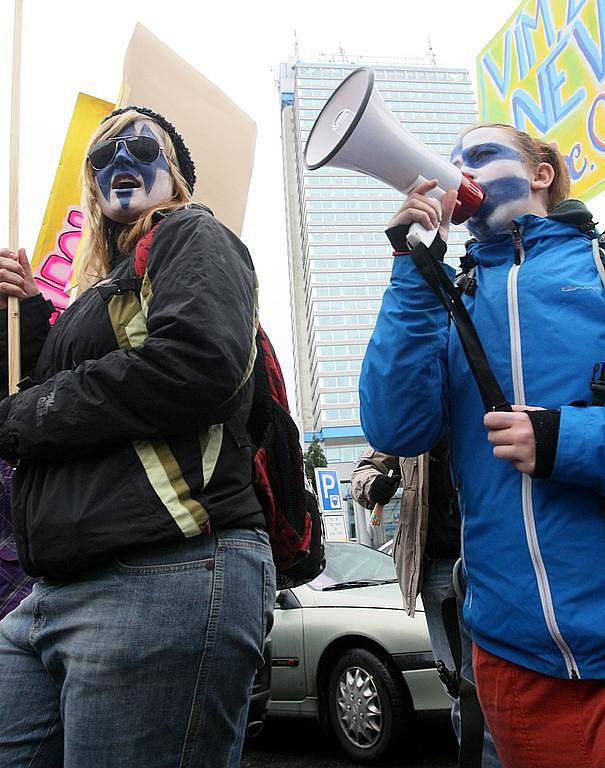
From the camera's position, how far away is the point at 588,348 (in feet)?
4.38

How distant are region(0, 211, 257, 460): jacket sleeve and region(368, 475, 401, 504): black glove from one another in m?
1.79

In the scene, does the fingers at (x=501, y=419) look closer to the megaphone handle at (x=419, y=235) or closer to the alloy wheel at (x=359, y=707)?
the megaphone handle at (x=419, y=235)

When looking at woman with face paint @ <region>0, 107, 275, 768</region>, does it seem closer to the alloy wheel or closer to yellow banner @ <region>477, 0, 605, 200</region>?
yellow banner @ <region>477, 0, 605, 200</region>

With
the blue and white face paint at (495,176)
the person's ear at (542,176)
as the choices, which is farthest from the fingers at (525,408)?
the person's ear at (542,176)

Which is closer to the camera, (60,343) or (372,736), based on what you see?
(60,343)

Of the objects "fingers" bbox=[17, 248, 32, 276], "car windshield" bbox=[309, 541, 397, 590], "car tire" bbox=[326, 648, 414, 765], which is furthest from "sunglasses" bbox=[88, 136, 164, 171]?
"car windshield" bbox=[309, 541, 397, 590]

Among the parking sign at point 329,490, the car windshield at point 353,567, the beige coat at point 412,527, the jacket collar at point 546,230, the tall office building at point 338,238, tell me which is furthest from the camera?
the tall office building at point 338,238

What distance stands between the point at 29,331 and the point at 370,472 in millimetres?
1806

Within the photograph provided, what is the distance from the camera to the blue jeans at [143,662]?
3.70 feet

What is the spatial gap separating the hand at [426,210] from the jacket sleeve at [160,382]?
458mm

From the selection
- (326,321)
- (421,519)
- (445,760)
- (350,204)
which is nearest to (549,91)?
(421,519)

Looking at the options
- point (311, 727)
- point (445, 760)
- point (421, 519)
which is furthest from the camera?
point (311, 727)

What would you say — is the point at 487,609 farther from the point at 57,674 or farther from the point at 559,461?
the point at 57,674

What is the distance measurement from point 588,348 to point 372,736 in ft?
11.9
